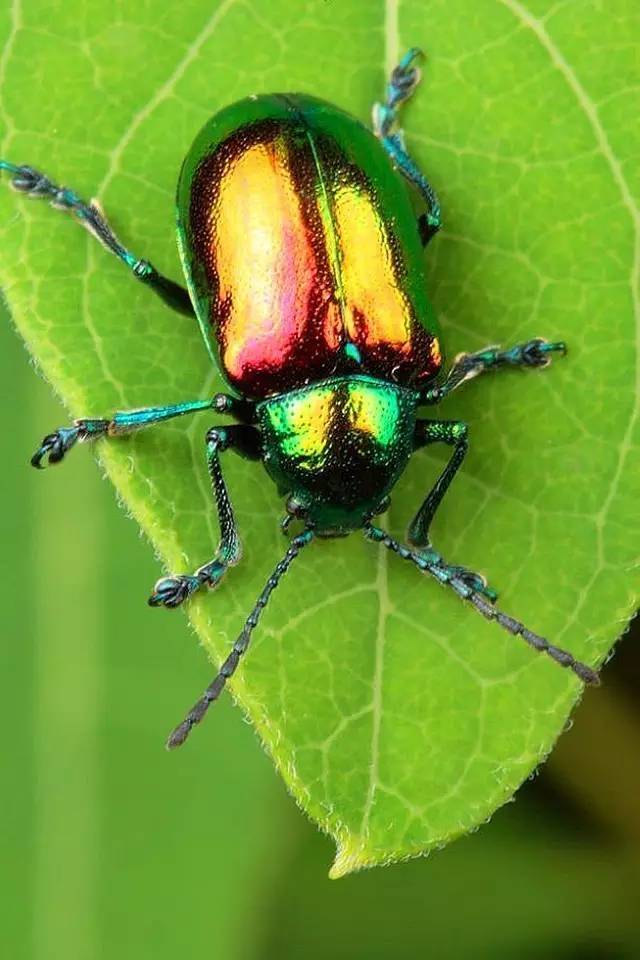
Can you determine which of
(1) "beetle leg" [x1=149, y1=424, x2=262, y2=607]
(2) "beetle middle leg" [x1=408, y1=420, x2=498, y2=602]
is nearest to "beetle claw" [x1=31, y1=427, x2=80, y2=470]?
(1) "beetle leg" [x1=149, y1=424, x2=262, y2=607]

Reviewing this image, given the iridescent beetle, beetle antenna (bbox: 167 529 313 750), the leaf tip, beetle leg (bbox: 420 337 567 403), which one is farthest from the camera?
beetle leg (bbox: 420 337 567 403)

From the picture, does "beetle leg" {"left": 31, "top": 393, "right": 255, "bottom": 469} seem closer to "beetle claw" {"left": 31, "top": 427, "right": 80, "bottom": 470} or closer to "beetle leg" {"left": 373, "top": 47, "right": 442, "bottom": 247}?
"beetle claw" {"left": 31, "top": 427, "right": 80, "bottom": 470}

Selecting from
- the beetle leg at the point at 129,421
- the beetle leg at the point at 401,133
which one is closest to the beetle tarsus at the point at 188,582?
the beetle leg at the point at 129,421

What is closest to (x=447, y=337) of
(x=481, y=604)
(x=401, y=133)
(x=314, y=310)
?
(x=314, y=310)

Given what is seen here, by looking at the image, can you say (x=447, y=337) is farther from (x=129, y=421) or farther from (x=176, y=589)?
(x=176, y=589)

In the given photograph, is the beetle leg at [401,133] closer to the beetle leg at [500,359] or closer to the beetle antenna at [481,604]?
the beetle leg at [500,359]

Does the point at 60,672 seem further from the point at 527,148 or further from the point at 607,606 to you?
the point at 527,148

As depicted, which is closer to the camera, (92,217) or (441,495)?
(92,217)
